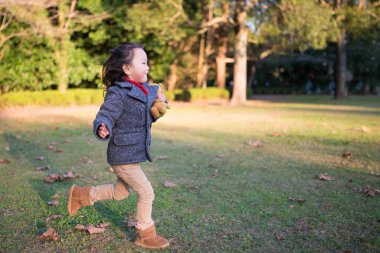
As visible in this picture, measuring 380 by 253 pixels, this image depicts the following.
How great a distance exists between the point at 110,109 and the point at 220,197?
1890mm

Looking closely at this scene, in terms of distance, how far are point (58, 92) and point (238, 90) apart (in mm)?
9574

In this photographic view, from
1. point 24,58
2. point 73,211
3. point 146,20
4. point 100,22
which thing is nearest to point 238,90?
point 146,20

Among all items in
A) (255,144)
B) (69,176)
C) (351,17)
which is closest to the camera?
(69,176)

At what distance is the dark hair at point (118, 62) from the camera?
10.2 ft

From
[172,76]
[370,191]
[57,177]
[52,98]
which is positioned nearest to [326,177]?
[370,191]

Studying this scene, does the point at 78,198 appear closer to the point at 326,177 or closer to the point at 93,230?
the point at 93,230

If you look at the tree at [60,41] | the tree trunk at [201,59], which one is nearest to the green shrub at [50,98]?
the tree at [60,41]

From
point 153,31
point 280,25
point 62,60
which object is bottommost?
point 62,60

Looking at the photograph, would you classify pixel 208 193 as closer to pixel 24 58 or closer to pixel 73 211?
pixel 73 211

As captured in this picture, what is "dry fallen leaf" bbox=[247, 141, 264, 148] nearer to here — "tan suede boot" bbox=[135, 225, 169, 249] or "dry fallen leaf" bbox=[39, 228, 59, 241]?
"tan suede boot" bbox=[135, 225, 169, 249]

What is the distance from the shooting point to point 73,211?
134 inches

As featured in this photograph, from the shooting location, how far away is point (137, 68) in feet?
10.3

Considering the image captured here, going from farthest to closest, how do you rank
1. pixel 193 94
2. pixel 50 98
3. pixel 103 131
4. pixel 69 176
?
pixel 193 94 → pixel 50 98 → pixel 69 176 → pixel 103 131

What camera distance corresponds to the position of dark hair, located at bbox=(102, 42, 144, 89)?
3117 mm
